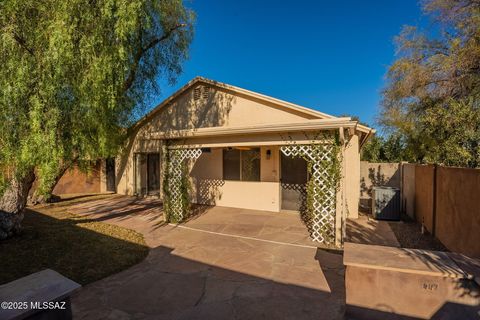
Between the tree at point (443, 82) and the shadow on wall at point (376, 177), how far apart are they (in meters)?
1.36

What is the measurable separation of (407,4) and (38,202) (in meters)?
17.3

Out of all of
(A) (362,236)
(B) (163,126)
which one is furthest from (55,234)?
(A) (362,236)

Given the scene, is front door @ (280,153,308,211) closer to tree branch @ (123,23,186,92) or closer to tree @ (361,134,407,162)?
tree branch @ (123,23,186,92)

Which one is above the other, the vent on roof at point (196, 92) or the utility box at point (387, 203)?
the vent on roof at point (196, 92)

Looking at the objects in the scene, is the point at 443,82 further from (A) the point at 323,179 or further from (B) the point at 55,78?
(B) the point at 55,78

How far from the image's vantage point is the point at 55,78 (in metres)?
4.76

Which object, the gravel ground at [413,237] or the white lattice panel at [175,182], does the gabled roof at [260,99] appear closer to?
the gravel ground at [413,237]

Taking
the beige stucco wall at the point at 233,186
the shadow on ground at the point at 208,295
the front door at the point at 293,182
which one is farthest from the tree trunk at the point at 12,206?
the front door at the point at 293,182

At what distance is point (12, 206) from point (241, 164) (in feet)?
22.1

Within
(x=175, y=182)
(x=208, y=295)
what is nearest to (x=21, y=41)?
(x=175, y=182)

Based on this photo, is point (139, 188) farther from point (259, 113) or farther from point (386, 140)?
point (386, 140)

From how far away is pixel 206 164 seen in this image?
10.4m

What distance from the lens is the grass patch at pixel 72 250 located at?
14.5ft

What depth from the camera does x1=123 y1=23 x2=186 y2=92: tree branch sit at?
633 cm
